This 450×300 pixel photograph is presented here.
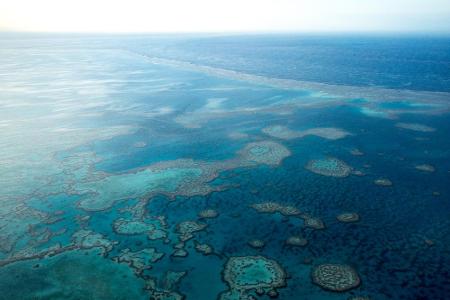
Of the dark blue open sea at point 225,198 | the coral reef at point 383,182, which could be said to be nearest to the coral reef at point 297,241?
the dark blue open sea at point 225,198

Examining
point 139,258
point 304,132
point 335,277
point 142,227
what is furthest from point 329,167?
point 139,258

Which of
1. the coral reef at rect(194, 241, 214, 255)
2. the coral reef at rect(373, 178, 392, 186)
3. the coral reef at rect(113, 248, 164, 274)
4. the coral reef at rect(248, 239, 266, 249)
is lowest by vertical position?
the coral reef at rect(113, 248, 164, 274)

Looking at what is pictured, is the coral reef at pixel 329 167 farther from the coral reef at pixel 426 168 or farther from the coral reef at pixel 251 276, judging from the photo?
the coral reef at pixel 251 276

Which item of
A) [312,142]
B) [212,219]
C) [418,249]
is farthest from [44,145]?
[418,249]

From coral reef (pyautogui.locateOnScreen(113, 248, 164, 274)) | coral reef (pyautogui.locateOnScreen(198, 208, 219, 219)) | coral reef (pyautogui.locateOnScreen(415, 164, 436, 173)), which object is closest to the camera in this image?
coral reef (pyautogui.locateOnScreen(113, 248, 164, 274))

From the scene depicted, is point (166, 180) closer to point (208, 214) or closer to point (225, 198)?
point (225, 198)

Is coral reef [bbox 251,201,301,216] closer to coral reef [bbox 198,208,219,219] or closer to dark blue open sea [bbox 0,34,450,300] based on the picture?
dark blue open sea [bbox 0,34,450,300]

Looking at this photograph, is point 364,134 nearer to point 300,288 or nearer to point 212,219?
point 212,219

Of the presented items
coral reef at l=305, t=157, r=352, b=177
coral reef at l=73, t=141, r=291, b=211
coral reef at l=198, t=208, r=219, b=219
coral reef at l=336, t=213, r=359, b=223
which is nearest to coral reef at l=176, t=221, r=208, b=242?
coral reef at l=198, t=208, r=219, b=219
